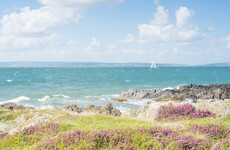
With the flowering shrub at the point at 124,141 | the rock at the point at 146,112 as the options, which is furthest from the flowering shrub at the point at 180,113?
the flowering shrub at the point at 124,141

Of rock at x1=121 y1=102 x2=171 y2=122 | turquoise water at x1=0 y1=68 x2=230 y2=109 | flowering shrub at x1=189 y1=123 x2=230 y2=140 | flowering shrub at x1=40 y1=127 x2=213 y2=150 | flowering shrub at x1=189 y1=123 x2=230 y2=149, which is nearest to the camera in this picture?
flowering shrub at x1=40 y1=127 x2=213 y2=150

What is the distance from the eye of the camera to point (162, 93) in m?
37.8

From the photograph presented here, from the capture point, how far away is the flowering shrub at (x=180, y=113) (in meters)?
12.2

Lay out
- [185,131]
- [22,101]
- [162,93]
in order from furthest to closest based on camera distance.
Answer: [162,93] → [22,101] → [185,131]

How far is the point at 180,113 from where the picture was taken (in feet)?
41.2

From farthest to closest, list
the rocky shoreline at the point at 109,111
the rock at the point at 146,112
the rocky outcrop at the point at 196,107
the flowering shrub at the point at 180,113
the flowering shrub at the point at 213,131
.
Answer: the rock at the point at 146,112 < the rocky outcrop at the point at 196,107 < the flowering shrub at the point at 180,113 < the rocky shoreline at the point at 109,111 < the flowering shrub at the point at 213,131

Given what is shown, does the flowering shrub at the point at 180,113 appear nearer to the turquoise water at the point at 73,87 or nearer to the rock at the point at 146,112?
the rock at the point at 146,112

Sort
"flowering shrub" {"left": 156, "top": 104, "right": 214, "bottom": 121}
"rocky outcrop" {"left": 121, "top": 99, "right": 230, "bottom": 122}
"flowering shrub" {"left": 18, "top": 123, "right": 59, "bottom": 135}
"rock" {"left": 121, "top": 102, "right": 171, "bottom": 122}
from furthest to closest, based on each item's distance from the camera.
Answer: "rock" {"left": 121, "top": 102, "right": 171, "bottom": 122}
"rocky outcrop" {"left": 121, "top": 99, "right": 230, "bottom": 122}
"flowering shrub" {"left": 156, "top": 104, "right": 214, "bottom": 121}
"flowering shrub" {"left": 18, "top": 123, "right": 59, "bottom": 135}

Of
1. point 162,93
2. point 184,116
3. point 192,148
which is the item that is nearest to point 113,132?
point 192,148

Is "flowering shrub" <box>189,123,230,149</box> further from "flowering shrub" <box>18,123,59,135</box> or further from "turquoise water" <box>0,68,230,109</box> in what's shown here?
"turquoise water" <box>0,68,230,109</box>

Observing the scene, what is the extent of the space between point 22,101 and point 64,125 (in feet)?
90.1

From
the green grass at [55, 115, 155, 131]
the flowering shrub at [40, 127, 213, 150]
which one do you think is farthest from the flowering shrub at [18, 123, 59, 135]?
the flowering shrub at [40, 127, 213, 150]

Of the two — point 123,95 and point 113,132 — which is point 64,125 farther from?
point 123,95

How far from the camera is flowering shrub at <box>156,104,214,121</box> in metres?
12.2
